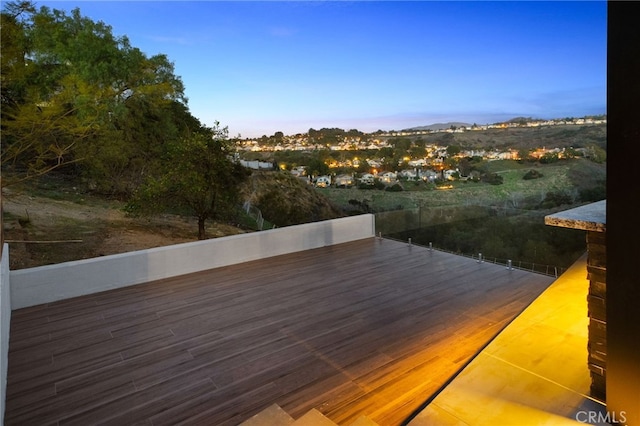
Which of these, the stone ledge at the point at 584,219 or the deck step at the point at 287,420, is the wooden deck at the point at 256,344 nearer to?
the deck step at the point at 287,420

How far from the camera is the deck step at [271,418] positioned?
2197 mm

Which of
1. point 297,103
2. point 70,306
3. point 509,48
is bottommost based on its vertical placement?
point 70,306

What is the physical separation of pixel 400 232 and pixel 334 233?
1.43 m

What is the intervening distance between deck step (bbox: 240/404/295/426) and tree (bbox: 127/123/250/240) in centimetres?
650

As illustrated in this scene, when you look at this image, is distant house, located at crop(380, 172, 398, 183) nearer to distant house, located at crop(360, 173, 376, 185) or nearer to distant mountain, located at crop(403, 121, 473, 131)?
distant house, located at crop(360, 173, 376, 185)

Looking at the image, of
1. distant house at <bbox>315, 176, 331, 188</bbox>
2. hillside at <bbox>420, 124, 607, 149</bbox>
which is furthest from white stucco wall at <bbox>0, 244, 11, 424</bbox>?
hillside at <bbox>420, 124, 607, 149</bbox>

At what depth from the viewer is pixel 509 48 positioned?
10406 mm

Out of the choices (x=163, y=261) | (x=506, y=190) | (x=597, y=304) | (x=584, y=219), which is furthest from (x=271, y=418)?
(x=506, y=190)

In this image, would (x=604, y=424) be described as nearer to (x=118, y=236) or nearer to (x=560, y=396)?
(x=560, y=396)

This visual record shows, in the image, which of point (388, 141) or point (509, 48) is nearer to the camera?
point (509, 48)

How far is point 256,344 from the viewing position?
11.3 feet

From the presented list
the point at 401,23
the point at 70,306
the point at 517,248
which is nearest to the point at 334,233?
the point at 517,248

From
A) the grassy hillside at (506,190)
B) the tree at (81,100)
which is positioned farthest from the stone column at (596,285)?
the tree at (81,100)

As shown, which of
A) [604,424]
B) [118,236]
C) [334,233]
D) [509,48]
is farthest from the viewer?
[509,48]
